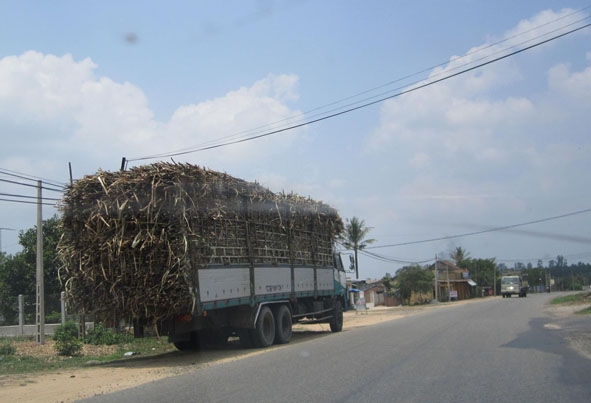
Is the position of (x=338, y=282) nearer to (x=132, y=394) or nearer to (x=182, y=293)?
(x=182, y=293)

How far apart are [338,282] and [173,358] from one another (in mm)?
9128

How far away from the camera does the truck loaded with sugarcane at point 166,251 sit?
1190 cm

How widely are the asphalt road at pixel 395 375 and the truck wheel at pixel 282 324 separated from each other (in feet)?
5.95

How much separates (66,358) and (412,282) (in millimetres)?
48549

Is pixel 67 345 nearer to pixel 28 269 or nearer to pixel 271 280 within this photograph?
pixel 271 280

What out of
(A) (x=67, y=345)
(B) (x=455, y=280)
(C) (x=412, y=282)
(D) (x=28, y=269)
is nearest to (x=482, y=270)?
(B) (x=455, y=280)

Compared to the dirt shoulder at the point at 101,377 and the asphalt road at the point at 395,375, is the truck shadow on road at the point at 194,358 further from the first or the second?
the asphalt road at the point at 395,375

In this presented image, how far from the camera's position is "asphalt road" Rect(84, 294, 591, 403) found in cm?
801

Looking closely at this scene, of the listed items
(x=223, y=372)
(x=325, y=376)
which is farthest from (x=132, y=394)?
(x=325, y=376)

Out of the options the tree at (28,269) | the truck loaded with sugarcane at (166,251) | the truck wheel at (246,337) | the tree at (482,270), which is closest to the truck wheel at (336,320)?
the truck wheel at (246,337)

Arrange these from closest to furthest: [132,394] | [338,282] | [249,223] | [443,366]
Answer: [132,394] < [443,366] < [249,223] < [338,282]

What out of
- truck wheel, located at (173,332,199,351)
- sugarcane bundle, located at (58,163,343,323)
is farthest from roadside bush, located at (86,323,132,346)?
sugarcane bundle, located at (58,163,343,323)

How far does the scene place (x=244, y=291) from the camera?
14406 millimetres

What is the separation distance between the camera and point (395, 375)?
9.52m
